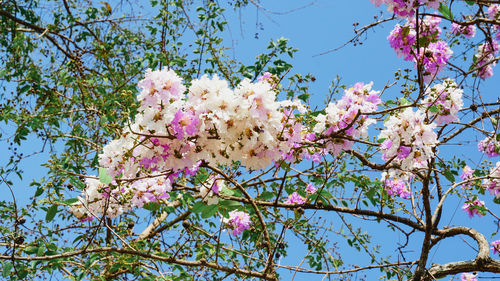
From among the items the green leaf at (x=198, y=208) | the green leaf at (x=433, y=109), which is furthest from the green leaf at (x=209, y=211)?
the green leaf at (x=433, y=109)

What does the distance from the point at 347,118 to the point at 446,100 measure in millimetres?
503

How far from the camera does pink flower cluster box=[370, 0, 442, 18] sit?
1869mm

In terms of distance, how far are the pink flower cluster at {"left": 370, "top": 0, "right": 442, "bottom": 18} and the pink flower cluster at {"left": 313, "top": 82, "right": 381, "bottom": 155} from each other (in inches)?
20.7

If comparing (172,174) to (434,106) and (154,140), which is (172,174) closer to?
(154,140)

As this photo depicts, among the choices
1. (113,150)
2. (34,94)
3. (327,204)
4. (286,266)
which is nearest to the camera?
(113,150)

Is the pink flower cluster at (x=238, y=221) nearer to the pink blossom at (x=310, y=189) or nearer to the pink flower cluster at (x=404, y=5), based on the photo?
the pink blossom at (x=310, y=189)

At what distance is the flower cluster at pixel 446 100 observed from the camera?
5.85 ft

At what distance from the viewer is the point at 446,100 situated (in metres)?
1.80

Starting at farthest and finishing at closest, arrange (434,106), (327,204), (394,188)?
(394,188), (327,204), (434,106)

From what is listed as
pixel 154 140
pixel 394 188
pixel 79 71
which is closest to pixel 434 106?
pixel 154 140

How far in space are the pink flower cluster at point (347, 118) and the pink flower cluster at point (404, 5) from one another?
525 mm

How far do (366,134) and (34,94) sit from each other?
2.85m

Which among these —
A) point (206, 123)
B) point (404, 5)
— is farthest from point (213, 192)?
point (404, 5)

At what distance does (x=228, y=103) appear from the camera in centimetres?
122
